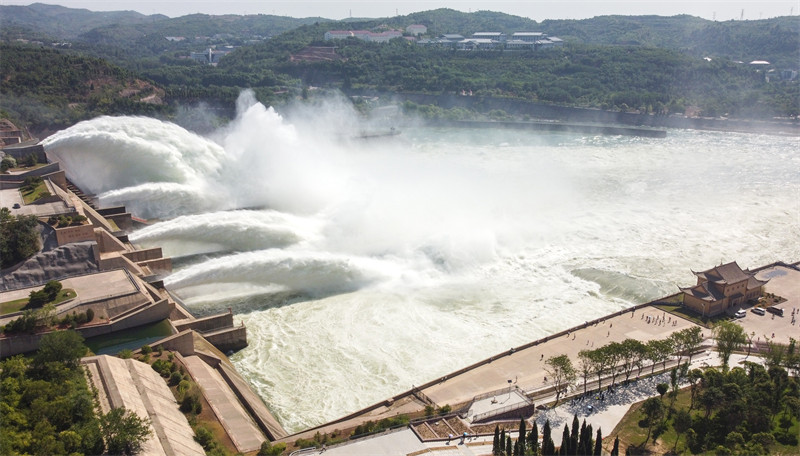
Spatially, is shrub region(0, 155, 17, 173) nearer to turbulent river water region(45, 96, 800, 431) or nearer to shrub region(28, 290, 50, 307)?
turbulent river water region(45, 96, 800, 431)

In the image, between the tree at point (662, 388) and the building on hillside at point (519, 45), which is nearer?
the tree at point (662, 388)

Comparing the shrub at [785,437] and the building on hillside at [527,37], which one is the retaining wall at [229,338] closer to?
the shrub at [785,437]

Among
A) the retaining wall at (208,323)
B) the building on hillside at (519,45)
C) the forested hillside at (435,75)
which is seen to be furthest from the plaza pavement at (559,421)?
the building on hillside at (519,45)

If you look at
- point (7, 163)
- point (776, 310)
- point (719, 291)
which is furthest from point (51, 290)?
point (776, 310)

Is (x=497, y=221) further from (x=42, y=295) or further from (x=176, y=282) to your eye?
(x=42, y=295)

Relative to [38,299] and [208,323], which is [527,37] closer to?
[208,323]

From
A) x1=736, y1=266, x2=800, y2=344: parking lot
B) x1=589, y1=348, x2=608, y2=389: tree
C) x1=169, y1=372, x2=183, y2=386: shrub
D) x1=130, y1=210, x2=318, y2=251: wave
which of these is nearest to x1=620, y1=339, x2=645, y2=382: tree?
x1=589, y1=348, x2=608, y2=389: tree
